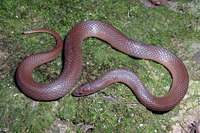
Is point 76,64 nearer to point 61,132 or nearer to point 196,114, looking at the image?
point 61,132

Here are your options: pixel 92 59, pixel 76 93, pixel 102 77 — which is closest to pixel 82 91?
pixel 76 93

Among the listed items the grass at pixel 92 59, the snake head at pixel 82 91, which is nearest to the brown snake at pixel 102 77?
the snake head at pixel 82 91

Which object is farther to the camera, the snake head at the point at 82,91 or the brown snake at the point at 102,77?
the snake head at the point at 82,91

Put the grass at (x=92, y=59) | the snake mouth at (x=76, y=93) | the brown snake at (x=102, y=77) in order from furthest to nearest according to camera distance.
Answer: the snake mouth at (x=76, y=93) < the brown snake at (x=102, y=77) < the grass at (x=92, y=59)

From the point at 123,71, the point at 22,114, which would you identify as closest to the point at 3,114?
the point at 22,114

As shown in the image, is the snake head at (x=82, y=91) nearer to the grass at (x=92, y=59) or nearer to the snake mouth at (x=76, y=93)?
the snake mouth at (x=76, y=93)

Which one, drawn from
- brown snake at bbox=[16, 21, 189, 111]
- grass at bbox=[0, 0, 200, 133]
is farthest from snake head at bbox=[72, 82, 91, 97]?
grass at bbox=[0, 0, 200, 133]

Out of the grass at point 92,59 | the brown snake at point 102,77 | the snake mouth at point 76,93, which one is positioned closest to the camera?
the grass at point 92,59
